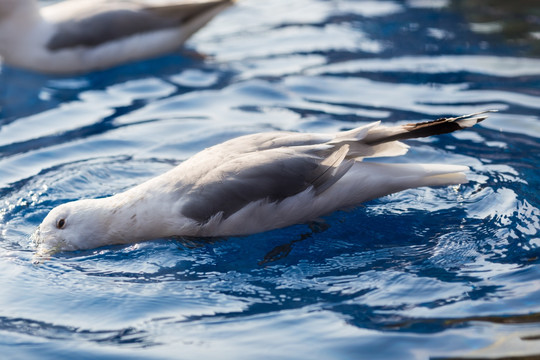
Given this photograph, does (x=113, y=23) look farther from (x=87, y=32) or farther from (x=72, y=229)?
(x=72, y=229)

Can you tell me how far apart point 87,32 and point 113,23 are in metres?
0.30

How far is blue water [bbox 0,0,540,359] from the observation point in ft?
13.3

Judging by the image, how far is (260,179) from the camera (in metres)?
4.86

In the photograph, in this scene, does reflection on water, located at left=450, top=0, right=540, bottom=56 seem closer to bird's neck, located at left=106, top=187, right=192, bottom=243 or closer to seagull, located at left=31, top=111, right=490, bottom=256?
seagull, located at left=31, top=111, right=490, bottom=256

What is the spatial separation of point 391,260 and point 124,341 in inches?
61.5

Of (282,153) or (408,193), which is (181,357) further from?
(408,193)

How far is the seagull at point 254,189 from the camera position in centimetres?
487

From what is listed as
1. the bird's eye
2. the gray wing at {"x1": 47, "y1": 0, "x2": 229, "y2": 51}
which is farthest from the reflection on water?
the bird's eye

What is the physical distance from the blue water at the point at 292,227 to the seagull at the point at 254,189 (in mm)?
119

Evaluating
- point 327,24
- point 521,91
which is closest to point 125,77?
point 327,24

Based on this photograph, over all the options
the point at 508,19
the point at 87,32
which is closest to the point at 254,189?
the point at 87,32

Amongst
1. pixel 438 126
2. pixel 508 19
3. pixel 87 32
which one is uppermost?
pixel 87 32

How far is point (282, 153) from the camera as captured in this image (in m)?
4.92

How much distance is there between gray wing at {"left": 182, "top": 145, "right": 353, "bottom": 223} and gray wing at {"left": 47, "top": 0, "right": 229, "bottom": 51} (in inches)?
162
